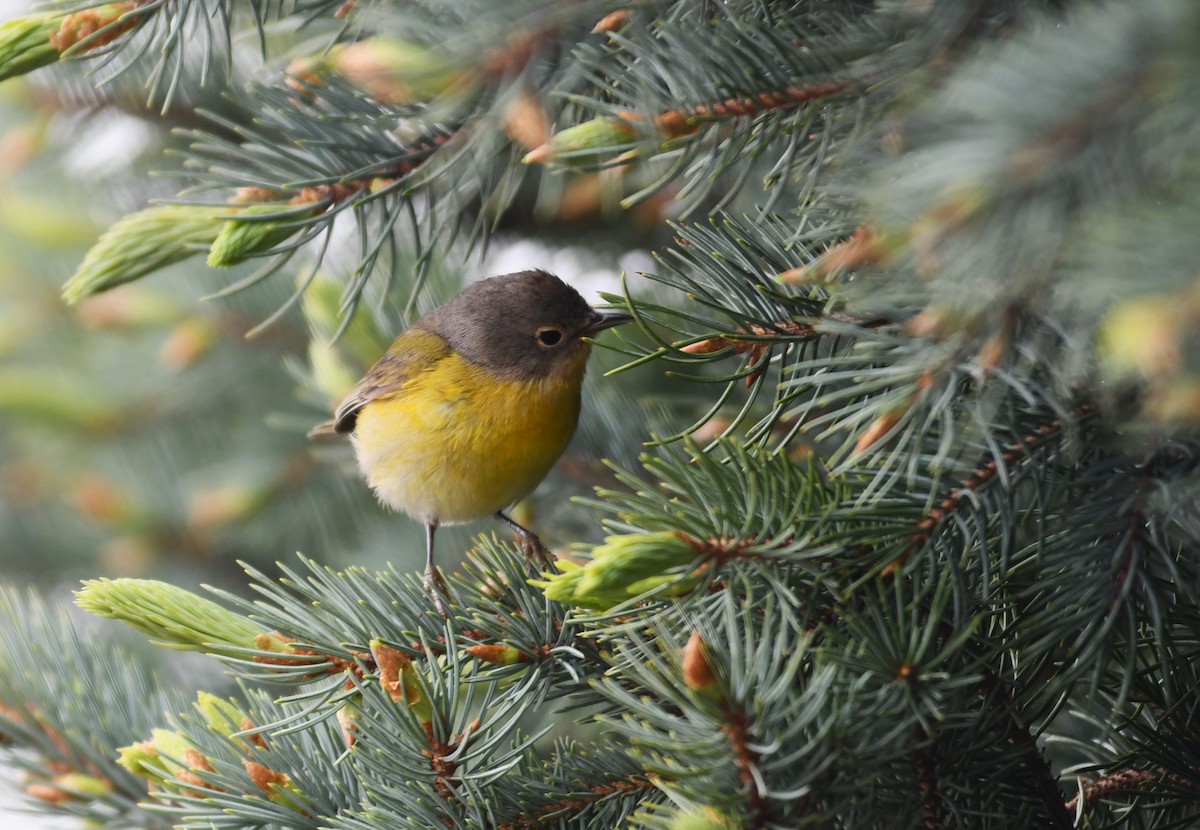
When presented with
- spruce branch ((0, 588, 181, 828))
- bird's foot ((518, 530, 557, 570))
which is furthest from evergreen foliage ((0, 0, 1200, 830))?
bird's foot ((518, 530, 557, 570))

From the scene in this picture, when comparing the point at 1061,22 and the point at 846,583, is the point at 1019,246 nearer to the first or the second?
the point at 1061,22

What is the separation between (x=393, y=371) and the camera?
9.82 feet

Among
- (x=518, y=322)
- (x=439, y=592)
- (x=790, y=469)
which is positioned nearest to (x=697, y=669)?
(x=790, y=469)

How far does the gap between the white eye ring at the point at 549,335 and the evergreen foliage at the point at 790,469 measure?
1.28m

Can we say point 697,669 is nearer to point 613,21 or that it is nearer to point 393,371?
point 613,21

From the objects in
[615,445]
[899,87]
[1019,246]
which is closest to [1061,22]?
[899,87]

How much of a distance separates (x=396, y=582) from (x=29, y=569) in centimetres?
301

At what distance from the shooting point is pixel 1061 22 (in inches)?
44.6

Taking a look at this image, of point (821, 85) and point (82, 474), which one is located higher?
point (821, 85)

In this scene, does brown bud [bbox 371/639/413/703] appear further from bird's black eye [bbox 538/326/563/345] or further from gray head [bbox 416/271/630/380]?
bird's black eye [bbox 538/326/563/345]

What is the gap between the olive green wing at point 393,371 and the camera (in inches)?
109

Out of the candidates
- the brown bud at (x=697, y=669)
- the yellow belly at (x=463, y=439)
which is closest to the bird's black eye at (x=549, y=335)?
the yellow belly at (x=463, y=439)

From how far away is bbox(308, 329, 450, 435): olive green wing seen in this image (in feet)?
9.05

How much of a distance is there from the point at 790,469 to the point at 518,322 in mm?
1944
